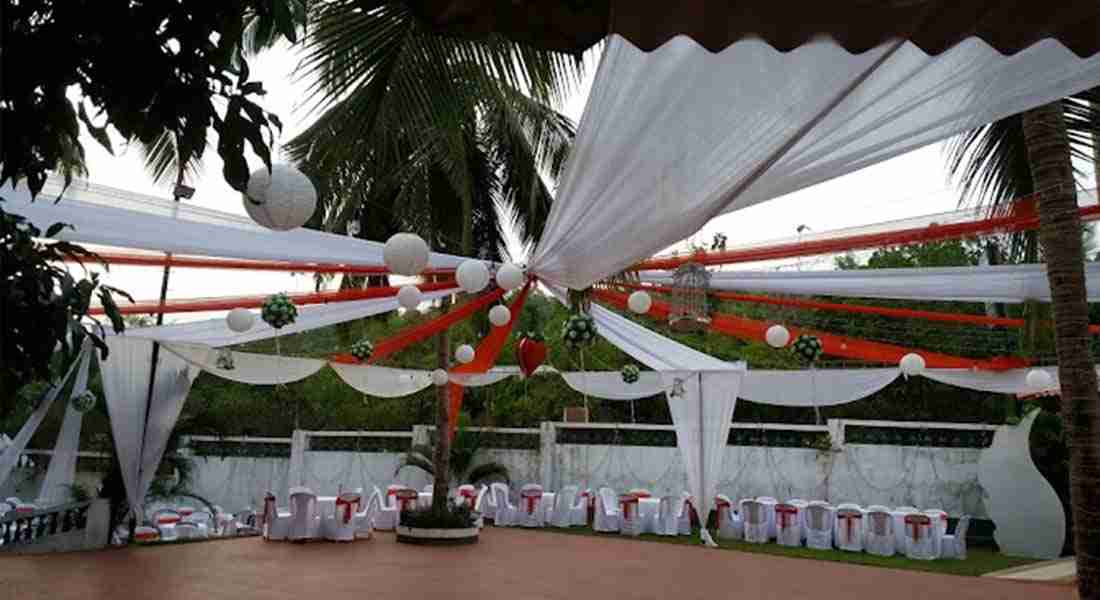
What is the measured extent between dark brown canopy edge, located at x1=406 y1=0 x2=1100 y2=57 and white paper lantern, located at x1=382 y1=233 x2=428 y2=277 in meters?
3.59

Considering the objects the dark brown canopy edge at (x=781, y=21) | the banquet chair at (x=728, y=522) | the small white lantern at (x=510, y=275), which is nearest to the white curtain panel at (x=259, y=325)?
the small white lantern at (x=510, y=275)

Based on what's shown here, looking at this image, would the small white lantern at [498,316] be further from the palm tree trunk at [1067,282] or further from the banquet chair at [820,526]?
the banquet chair at [820,526]

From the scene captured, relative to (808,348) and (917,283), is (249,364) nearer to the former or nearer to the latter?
(808,348)

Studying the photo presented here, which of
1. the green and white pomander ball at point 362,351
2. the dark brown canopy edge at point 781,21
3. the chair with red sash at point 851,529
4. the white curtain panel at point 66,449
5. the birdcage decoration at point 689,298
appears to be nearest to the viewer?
the dark brown canopy edge at point 781,21

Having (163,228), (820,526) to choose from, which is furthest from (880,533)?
(163,228)

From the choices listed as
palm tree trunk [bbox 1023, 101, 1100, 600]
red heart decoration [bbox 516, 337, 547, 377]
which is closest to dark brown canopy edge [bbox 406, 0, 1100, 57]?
palm tree trunk [bbox 1023, 101, 1100, 600]

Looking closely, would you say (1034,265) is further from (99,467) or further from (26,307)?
(99,467)

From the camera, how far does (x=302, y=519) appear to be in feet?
38.3

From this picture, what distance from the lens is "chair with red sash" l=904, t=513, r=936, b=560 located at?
11.4 metres

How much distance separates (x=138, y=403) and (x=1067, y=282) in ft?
31.3

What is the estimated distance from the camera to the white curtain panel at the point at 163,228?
561 centimetres

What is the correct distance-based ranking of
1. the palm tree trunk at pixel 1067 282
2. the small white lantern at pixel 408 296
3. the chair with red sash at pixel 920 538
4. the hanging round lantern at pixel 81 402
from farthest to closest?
the chair with red sash at pixel 920 538
the hanging round lantern at pixel 81 402
the small white lantern at pixel 408 296
the palm tree trunk at pixel 1067 282

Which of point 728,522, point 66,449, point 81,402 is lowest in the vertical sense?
point 728,522

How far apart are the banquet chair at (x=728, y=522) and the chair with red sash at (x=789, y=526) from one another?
79cm
